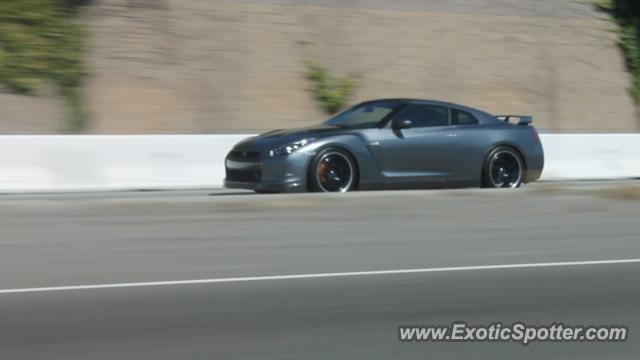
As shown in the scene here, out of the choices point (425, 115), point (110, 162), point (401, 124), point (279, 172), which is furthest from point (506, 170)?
point (110, 162)

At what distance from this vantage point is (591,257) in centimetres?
868

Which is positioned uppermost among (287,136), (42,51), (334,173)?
(42,51)

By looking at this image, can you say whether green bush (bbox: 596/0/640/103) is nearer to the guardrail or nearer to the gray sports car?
the gray sports car

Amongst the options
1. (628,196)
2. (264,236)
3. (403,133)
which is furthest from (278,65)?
(264,236)

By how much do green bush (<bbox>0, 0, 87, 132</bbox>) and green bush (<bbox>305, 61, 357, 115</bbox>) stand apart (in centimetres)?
555

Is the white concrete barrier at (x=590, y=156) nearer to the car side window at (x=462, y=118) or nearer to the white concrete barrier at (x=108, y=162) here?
the car side window at (x=462, y=118)

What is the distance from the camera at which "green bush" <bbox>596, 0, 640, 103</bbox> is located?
88.7ft

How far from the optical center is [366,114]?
13.4 metres

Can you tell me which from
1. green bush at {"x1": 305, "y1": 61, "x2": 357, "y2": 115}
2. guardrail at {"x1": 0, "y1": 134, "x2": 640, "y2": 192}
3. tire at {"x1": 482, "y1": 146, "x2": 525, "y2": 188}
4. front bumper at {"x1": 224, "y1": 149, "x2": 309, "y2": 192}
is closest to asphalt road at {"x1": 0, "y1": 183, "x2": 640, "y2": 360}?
front bumper at {"x1": 224, "y1": 149, "x2": 309, "y2": 192}

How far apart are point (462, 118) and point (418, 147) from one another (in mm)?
994

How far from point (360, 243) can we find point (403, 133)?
13.9 feet

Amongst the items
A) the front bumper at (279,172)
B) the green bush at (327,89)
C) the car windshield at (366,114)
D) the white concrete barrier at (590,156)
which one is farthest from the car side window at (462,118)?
the green bush at (327,89)

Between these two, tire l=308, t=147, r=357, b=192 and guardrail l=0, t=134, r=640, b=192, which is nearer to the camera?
tire l=308, t=147, r=357, b=192

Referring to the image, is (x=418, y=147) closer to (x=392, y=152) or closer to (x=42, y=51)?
(x=392, y=152)
